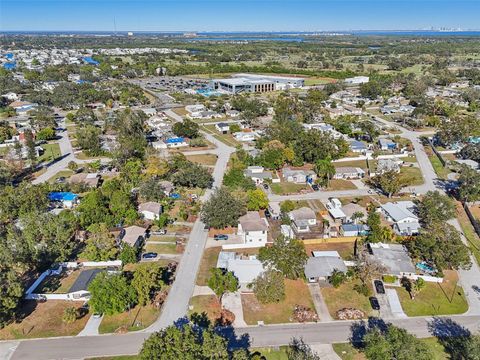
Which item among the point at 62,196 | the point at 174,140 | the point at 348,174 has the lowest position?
the point at 348,174

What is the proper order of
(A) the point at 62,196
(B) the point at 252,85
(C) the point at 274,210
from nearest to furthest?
(C) the point at 274,210 → (A) the point at 62,196 → (B) the point at 252,85

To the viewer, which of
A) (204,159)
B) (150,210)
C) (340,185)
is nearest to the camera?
(150,210)

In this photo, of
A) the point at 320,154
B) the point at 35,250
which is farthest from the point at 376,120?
the point at 35,250

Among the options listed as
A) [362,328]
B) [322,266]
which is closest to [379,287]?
[322,266]

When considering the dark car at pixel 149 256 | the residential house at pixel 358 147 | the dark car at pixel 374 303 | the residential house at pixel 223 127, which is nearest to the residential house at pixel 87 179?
the dark car at pixel 149 256

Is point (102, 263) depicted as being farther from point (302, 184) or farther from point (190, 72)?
point (190, 72)

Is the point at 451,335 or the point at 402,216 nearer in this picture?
the point at 451,335

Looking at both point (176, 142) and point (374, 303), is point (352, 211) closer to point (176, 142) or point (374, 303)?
point (374, 303)
